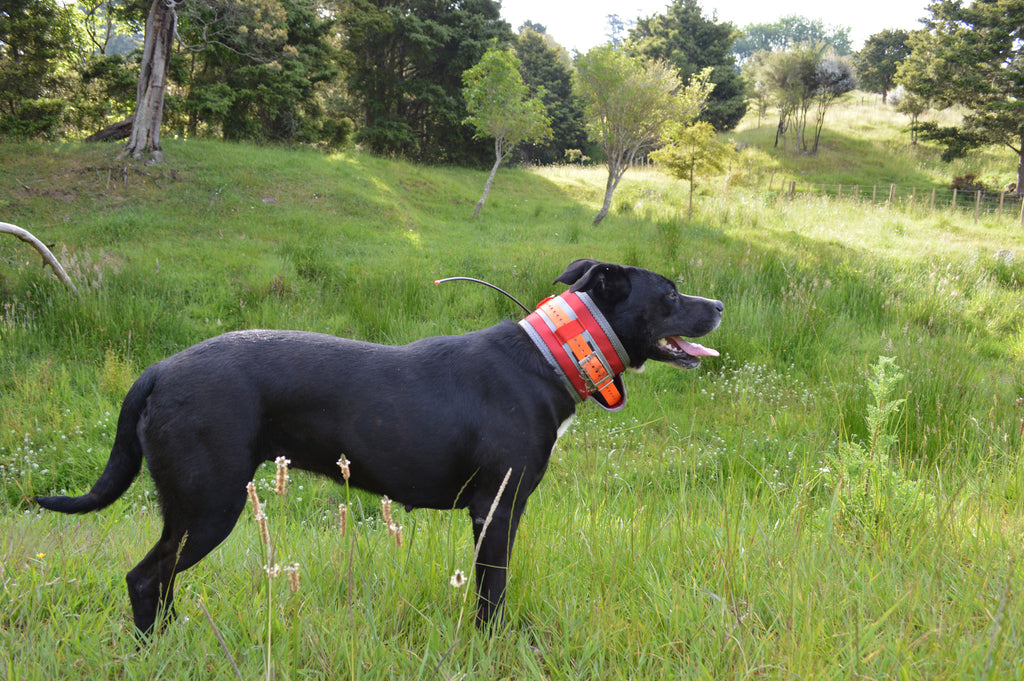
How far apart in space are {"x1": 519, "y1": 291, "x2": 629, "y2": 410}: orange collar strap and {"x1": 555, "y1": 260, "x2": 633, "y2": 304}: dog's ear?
7 cm

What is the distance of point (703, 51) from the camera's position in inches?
1747

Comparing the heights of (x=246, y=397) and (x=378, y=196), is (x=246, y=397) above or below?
below

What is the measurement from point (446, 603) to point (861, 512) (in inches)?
78.1

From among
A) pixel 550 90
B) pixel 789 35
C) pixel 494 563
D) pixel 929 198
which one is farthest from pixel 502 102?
pixel 789 35

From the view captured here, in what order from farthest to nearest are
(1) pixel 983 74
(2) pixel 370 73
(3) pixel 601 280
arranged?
(2) pixel 370 73 < (1) pixel 983 74 < (3) pixel 601 280

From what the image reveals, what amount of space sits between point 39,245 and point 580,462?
575cm

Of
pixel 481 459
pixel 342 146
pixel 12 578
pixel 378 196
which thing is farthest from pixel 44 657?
pixel 342 146

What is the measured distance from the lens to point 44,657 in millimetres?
1822

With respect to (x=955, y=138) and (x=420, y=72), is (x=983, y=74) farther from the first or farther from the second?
(x=420, y=72)

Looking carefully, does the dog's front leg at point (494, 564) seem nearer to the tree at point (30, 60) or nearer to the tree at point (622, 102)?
the tree at point (622, 102)

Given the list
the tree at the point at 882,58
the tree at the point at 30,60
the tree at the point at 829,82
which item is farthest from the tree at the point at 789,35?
the tree at the point at 30,60

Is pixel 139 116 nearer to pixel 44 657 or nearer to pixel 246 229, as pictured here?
pixel 246 229

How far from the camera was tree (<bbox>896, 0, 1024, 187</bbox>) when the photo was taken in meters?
26.4

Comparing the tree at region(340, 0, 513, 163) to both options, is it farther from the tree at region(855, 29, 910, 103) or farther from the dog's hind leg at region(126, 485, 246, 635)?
the tree at region(855, 29, 910, 103)
